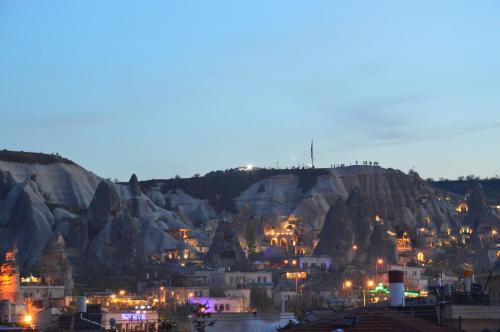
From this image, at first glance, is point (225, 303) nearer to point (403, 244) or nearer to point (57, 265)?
point (57, 265)

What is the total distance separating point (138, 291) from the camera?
146 meters

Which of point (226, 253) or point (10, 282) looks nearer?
point (10, 282)

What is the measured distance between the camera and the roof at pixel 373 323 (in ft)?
108

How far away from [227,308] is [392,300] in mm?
87975

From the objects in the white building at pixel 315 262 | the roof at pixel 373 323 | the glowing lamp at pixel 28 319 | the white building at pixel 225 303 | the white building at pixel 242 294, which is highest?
the white building at pixel 315 262

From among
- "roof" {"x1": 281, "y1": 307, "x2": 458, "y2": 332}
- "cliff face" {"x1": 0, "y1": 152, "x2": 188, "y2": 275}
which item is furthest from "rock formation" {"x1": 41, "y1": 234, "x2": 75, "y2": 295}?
"roof" {"x1": 281, "y1": 307, "x2": 458, "y2": 332}

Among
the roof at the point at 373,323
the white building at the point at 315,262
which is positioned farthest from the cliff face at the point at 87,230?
the roof at the point at 373,323

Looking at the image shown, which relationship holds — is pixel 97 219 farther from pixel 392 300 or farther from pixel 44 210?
pixel 392 300

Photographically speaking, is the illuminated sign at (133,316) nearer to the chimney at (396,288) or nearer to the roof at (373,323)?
the chimney at (396,288)

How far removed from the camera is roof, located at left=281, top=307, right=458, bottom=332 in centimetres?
3303

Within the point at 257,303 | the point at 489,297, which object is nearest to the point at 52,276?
the point at 257,303

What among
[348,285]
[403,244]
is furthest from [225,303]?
[403,244]

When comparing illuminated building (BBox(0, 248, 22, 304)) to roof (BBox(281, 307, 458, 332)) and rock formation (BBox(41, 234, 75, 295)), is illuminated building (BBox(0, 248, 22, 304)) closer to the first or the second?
rock formation (BBox(41, 234, 75, 295))

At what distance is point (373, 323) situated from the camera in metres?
33.5
